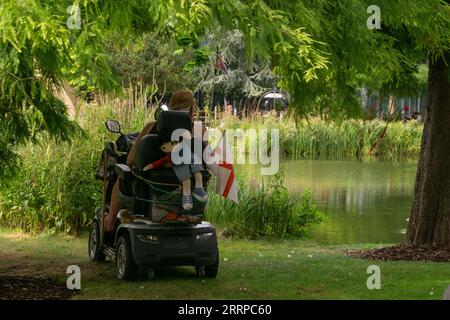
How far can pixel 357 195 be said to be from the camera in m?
18.9

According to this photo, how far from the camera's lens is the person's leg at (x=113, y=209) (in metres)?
7.65

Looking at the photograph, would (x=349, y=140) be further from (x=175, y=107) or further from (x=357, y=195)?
(x=175, y=107)

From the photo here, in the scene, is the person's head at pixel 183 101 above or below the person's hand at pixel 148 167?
above

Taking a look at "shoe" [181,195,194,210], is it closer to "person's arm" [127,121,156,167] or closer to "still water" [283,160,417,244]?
"person's arm" [127,121,156,167]

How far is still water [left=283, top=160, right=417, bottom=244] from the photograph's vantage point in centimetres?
1355

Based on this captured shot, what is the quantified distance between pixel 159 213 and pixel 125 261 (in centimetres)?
58

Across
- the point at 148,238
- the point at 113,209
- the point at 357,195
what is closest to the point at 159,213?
the point at 148,238

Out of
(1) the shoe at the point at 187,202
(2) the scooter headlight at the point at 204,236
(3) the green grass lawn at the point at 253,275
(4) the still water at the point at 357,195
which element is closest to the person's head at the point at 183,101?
(1) the shoe at the point at 187,202

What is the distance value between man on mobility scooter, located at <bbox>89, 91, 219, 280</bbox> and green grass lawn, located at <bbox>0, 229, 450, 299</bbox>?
0.80ft

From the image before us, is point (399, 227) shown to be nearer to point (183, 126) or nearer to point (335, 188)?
point (335, 188)

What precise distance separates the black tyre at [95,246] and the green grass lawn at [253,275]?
0.10m

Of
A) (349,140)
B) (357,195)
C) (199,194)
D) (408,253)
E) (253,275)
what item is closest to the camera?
(199,194)

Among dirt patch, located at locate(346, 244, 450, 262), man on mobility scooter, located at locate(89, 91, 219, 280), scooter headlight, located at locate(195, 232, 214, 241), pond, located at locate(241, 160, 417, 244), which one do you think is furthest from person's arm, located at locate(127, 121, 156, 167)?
pond, located at locate(241, 160, 417, 244)

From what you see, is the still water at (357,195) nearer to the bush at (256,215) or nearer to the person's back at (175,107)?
the bush at (256,215)
